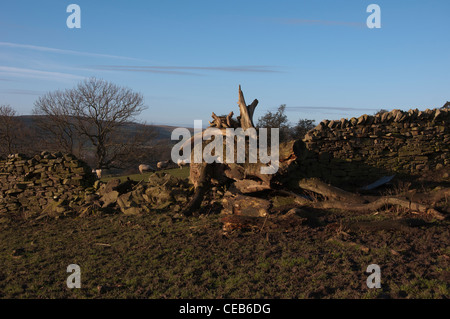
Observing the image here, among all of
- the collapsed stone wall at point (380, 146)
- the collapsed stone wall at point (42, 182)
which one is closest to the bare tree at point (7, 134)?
the collapsed stone wall at point (42, 182)

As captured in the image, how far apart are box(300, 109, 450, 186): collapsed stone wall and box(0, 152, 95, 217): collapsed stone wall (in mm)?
7865

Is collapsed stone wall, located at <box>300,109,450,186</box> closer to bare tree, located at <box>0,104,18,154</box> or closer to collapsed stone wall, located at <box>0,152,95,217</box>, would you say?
collapsed stone wall, located at <box>0,152,95,217</box>

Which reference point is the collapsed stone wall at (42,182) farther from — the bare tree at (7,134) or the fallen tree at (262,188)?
the bare tree at (7,134)

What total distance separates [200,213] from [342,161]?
16.9ft

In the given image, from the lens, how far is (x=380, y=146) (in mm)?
11938

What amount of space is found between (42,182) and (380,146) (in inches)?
471

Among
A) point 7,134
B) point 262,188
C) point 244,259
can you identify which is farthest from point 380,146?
point 7,134

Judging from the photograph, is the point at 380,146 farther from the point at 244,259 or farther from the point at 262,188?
the point at 244,259

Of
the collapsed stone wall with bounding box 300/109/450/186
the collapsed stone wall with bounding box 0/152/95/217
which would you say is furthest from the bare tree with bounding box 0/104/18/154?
the collapsed stone wall with bounding box 300/109/450/186

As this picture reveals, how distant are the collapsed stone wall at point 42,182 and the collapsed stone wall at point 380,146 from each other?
7.86m

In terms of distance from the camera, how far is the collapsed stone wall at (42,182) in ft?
40.8

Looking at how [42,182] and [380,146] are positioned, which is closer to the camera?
[380,146]

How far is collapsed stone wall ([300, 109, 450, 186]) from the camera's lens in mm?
11562

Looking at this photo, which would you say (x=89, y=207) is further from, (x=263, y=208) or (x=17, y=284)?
(x=263, y=208)
